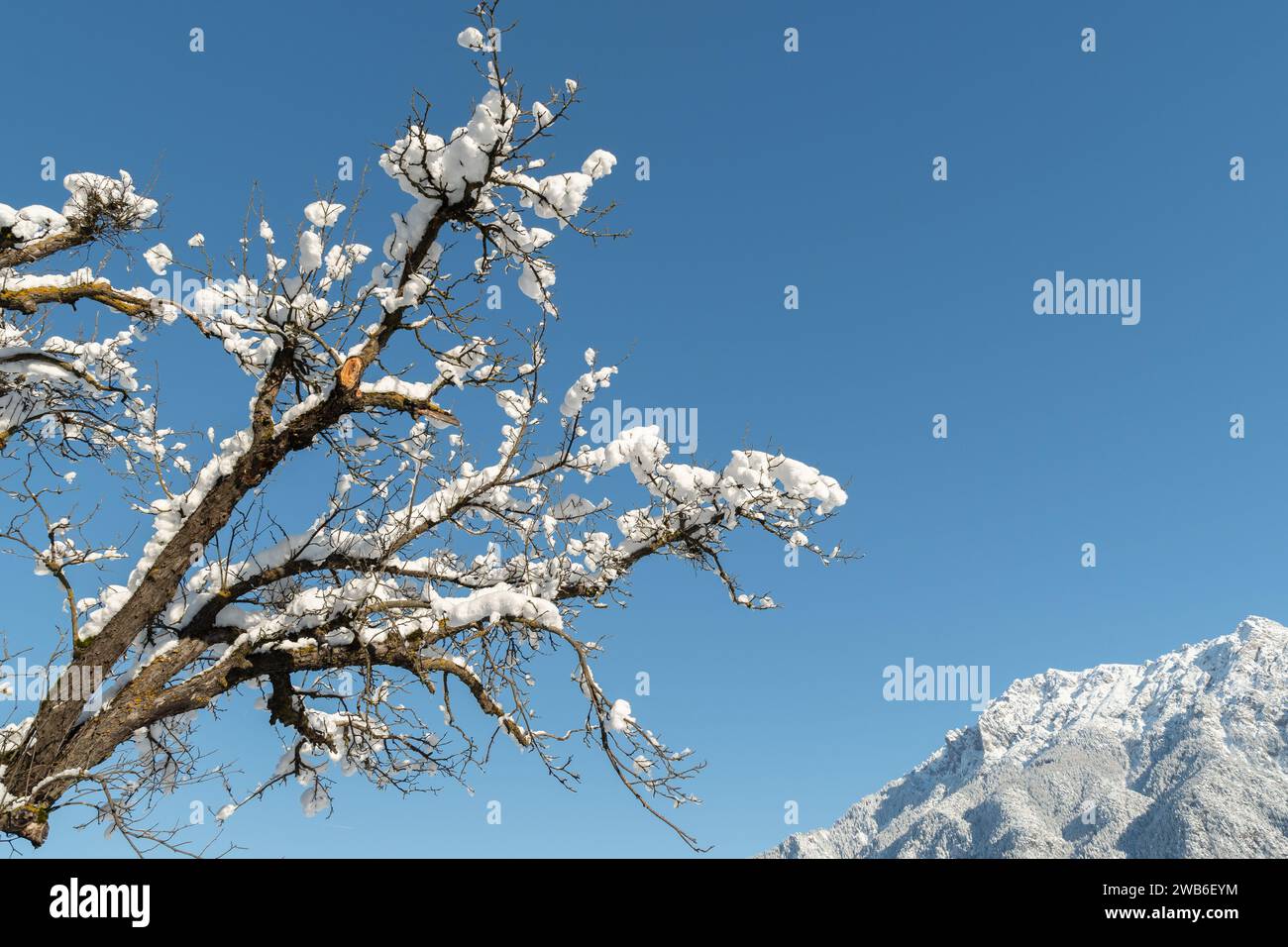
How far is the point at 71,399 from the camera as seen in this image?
10109 millimetres

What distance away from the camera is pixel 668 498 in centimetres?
875
